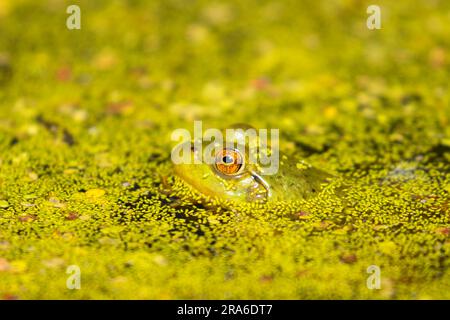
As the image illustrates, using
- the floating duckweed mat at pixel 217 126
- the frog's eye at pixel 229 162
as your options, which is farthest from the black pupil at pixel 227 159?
the floating duckweed mat at pixel 217 126

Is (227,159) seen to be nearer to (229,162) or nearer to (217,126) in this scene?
(229,162)

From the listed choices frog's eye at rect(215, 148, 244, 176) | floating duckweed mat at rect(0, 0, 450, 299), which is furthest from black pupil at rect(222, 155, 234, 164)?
floating duckweed mat at rect(0, 0, 450, 299)

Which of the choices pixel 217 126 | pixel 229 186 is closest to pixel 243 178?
pixel 229 186
